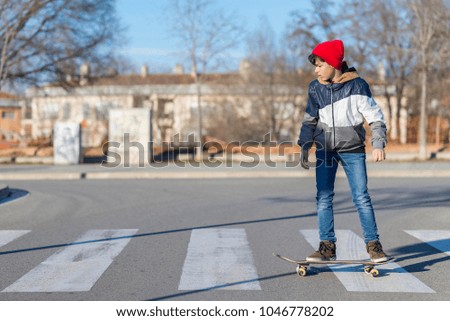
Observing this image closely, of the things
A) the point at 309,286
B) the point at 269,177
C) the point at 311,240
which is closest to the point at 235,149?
the point at 269,177

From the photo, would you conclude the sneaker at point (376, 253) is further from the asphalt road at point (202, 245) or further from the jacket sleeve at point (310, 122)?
the jacket sleeve at point (310, 122)

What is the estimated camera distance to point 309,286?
579 cm

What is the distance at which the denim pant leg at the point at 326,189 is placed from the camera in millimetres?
6301

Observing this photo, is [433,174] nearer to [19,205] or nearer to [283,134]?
[19,205]

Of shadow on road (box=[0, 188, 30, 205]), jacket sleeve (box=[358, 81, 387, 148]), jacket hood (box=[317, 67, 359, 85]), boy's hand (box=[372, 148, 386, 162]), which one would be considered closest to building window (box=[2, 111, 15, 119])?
shadow on road (box=[0, 188, 30, 205])

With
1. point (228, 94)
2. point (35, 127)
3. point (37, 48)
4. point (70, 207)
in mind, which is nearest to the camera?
point (70, 207)

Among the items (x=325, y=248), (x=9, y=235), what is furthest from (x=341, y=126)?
(x=9, y=235)

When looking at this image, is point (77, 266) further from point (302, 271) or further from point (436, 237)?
point (436, 237)

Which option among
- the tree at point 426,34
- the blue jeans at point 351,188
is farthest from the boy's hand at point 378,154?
the tree at point 426,34

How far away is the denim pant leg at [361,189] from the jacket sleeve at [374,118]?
0.20 metres

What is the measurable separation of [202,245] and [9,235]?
266 centimetres

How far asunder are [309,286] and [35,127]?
49.2 meters

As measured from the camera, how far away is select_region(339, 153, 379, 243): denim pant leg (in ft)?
20.3

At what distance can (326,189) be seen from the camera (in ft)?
20.8
